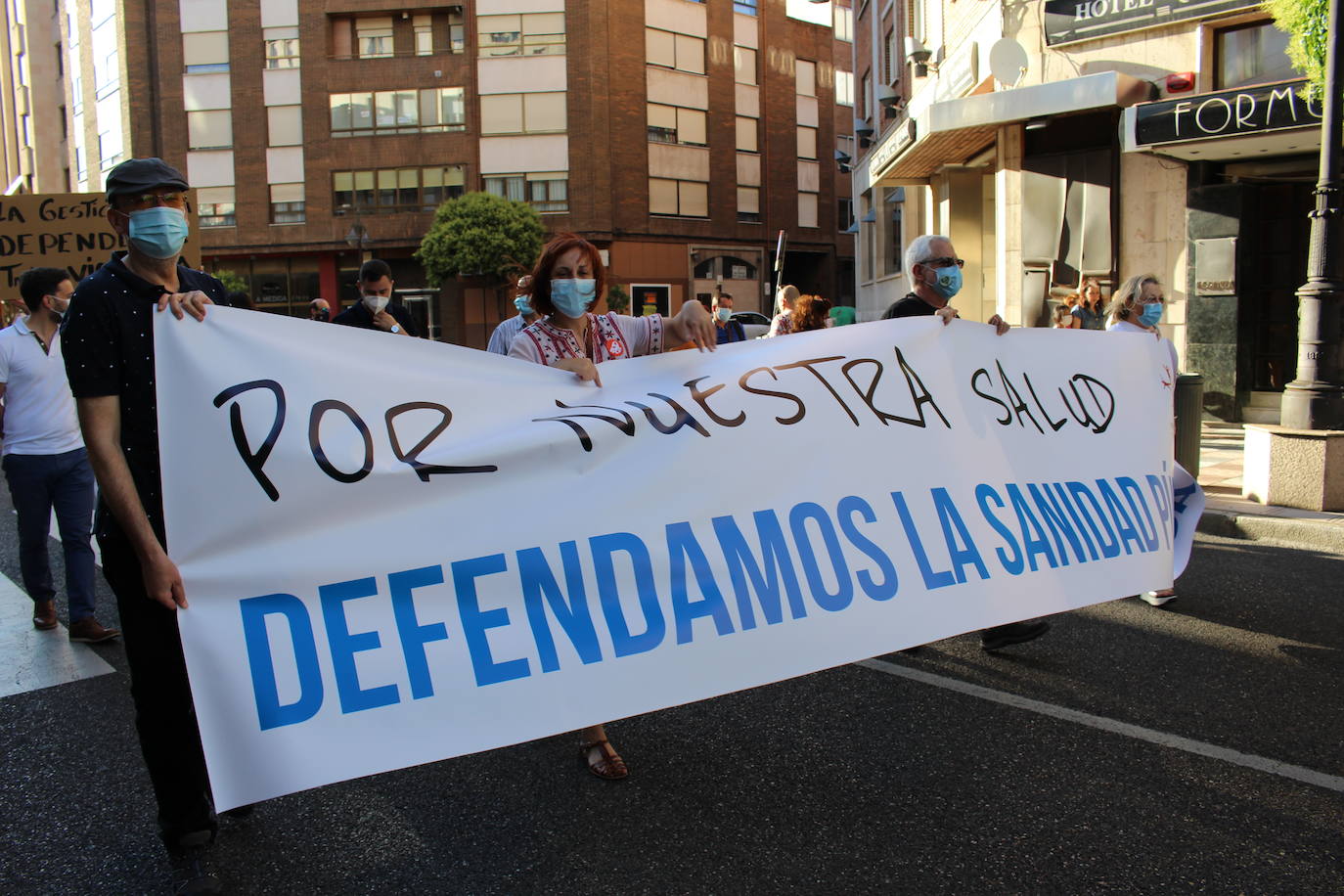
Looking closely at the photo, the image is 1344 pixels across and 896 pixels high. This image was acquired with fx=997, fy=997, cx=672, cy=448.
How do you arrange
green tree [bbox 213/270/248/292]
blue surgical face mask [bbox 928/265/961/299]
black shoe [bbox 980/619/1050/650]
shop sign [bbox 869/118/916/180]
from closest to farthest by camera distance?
blue surgical face mask [bbox 928/265/961/299], black shoe [bbox 980/619/1050/650], shop sign [bbox 869/118/916/180], green tree [bbox 213/270/248/292]

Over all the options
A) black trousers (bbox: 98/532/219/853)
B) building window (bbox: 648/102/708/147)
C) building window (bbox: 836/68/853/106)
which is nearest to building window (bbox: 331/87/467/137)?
building window (bbox: 648/102/708/147)

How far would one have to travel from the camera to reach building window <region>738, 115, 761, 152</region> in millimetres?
42188

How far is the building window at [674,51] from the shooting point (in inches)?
1556

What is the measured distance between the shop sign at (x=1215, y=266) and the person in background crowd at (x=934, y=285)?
36.4 feet

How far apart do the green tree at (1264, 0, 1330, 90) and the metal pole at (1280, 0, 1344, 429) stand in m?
0.16

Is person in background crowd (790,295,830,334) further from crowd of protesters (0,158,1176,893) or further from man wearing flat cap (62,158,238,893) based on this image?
man wearing flat cap (62,158,238,893)

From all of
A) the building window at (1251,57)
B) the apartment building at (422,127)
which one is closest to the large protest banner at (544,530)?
the building window at (1251,57)

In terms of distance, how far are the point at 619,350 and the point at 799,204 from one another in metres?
42.2

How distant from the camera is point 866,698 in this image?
13.9 feet

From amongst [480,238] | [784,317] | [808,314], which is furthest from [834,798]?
[480,238]

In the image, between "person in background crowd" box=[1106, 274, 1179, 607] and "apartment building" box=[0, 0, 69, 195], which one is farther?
"apartment building" box=[0, 0, 69, 195]

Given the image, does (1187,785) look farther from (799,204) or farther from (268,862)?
(799,204)

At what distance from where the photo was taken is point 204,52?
39375 mm

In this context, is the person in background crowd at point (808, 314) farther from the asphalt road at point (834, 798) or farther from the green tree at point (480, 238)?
the green tree at point (480, 238)
